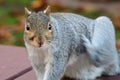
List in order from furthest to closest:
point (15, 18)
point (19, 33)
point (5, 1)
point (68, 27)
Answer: point (5, 1), point (15, 18), point (19, 33), point (68, 27)

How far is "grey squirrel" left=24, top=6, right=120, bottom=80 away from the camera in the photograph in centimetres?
265

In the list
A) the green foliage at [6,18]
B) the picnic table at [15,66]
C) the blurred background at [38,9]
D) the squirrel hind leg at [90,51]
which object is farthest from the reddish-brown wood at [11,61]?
the green foliage at [6,18]

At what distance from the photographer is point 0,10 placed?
22.3 ft

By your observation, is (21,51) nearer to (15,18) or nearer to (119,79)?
(119,79)

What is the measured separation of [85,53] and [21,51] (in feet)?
2.56

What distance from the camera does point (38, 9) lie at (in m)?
6.89

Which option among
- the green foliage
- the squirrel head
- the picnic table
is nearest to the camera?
the squirrel head

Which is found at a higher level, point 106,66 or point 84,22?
point 84,22

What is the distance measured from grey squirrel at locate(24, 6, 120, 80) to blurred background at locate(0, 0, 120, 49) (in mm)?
2389

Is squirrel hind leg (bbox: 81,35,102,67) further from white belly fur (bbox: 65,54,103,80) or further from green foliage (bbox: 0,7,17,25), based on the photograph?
green foliage (bbox: 0,7,17,25)

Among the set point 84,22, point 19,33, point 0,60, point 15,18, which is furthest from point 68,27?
point 15,18

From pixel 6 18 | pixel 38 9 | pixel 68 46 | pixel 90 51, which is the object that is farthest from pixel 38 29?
pixel 38 9

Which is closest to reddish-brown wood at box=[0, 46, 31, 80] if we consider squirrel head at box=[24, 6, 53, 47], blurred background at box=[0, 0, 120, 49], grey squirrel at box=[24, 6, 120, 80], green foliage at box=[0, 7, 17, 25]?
grey squirrel at box=[24, 6, 120, 80]

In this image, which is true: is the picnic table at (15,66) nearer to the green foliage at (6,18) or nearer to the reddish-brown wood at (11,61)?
the reddish-brown wood at (11,61)
